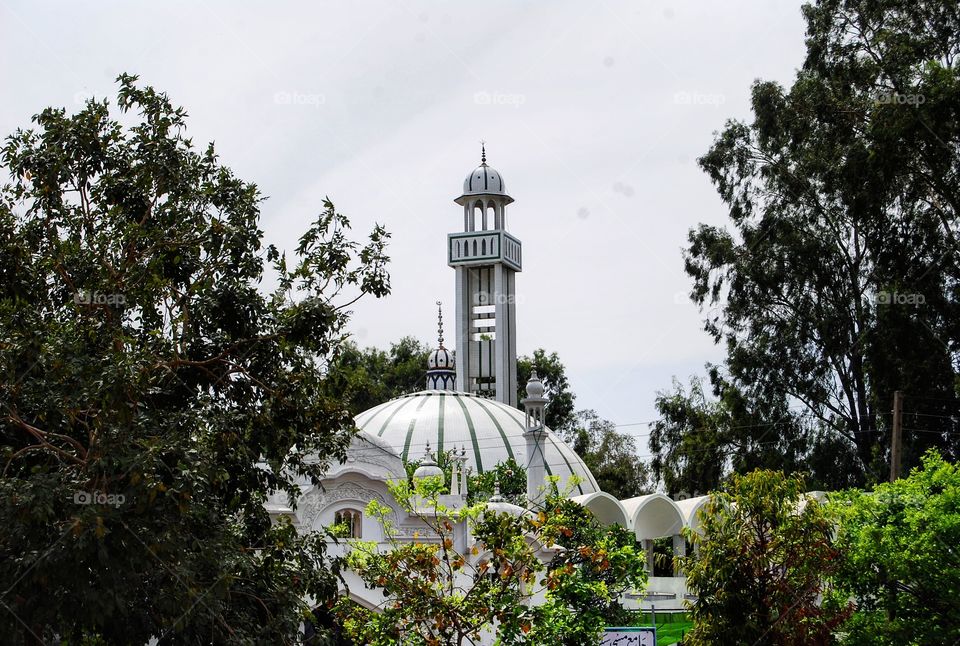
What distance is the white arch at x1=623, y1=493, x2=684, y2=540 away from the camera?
3228cm

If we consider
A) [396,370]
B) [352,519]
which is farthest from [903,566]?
[396,370]

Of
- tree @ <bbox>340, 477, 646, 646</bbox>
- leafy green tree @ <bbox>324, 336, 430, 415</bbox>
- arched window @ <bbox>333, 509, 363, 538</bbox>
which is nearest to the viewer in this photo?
tree @ <bbox>340, 477, 646, 646</bbox>

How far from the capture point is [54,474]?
855 centimetres

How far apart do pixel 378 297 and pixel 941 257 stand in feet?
58.4

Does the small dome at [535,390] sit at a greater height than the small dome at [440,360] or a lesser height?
lesser

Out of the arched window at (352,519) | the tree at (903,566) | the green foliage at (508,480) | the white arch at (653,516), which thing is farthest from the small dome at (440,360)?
the tree at (903,566)

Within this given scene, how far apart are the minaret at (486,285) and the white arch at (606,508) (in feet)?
48.1

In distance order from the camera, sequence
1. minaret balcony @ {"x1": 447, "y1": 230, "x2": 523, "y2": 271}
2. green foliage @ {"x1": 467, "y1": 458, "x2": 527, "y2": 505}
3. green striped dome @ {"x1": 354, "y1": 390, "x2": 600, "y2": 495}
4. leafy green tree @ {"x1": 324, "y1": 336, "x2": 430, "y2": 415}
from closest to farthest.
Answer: green foliage @ {"x1": 467, "y1": 458, "x2": 527, "y2": 505} < green striped dome @ {"x1": 354, "y1": 390, "x2": 600, "y2": 495} < minaret balcony @ {"x1": 447, "y1": 230, "x2": 523, "y2": 271} < leafy green tree @ {"x1": 324, "y1": 336, "x2": 430, "y2": 415}

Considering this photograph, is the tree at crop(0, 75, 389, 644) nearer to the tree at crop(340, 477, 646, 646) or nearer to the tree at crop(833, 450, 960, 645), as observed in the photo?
the tree at crop(340, 477, 646, 646)

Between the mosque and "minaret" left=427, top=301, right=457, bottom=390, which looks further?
"minaret" left=427, top=301, right=457, bottom=390

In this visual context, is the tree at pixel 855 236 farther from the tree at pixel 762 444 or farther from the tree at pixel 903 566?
the tree at pixel 903 566

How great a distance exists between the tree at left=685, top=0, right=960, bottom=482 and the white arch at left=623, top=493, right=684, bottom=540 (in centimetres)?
600

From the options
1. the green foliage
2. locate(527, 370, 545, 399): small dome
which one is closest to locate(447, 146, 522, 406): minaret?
the green foliage

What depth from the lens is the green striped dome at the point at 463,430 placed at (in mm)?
40344
